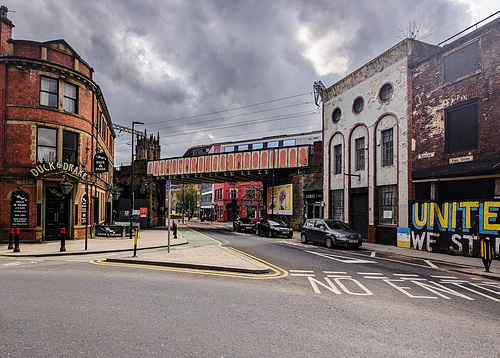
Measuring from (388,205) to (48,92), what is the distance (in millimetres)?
20661

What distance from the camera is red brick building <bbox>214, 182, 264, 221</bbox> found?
6134 cm

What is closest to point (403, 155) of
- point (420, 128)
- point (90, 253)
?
point (420, 128)

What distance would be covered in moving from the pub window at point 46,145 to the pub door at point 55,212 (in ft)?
5.49

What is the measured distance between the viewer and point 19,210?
17.2 metres

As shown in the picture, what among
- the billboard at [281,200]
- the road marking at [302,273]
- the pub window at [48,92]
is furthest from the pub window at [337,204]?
the pub window at [48,92]

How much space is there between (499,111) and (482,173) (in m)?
2.69

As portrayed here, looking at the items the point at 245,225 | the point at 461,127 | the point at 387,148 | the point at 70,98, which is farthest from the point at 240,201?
the point at 461,127

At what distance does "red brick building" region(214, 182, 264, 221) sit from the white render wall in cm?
3195

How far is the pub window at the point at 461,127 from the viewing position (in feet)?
49.5

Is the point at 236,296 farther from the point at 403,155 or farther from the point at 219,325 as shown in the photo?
the point at 403,155

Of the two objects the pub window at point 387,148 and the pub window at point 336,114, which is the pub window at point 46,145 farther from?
the pub window at point 387,148

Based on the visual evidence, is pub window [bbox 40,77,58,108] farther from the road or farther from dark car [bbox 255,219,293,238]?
dark car [bbox 255,219,293,238]

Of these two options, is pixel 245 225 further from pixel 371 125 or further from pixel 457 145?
pixel 457 145

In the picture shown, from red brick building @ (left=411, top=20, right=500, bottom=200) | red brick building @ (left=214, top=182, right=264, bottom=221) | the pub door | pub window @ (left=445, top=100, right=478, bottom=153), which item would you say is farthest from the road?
red brick building @ (left=214, top=182, right=264, bottom=221)
